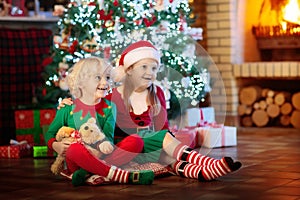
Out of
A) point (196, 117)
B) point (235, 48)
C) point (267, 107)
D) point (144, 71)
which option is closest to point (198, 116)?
point (196, 117)

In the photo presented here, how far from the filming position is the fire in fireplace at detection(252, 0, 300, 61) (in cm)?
676

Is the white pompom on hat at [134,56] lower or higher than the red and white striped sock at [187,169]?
higher

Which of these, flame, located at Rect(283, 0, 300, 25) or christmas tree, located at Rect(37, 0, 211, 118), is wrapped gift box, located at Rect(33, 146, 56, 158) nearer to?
christmas tree, located at Rect(37, 0, 211, 118)

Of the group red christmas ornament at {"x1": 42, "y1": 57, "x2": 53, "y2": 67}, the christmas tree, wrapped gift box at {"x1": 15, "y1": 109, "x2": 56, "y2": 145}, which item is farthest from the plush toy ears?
red christmas ornament at {"x1": 42, "y1": 57, "x2": 53, "y2": 67}

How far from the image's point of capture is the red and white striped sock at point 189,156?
3979mm

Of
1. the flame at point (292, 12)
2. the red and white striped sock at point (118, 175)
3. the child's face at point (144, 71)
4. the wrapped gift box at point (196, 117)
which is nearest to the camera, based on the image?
Answer: the red and white striped sock at point (118, 175)

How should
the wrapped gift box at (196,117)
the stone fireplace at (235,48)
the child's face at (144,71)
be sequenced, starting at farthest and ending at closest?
the stone fireplace at (235,48)
the wrapped gift box at (196,117)
the child's face at (144,71)

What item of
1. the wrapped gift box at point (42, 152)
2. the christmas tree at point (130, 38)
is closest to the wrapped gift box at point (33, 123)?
the christmas tree at point (130, 38)

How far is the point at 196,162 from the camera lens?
13.2 feet

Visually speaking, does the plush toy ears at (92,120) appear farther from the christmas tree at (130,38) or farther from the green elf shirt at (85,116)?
the christmas tree at (130,38)

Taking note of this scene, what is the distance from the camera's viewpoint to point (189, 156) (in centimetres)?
404

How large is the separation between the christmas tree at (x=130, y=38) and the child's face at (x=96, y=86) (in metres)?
0.91

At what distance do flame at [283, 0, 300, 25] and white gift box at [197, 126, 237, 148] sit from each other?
1.67m

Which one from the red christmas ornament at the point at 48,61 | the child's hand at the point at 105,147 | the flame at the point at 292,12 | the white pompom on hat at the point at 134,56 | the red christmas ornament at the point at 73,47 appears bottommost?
the child's hand at the point at 105,147
